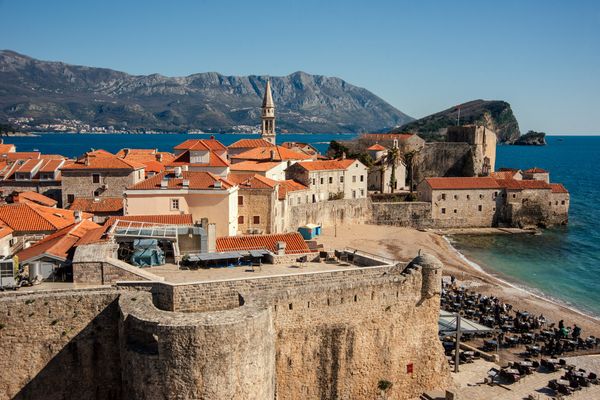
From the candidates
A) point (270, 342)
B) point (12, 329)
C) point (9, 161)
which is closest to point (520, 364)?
point (270, 342)

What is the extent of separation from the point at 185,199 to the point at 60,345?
15415 millimetres

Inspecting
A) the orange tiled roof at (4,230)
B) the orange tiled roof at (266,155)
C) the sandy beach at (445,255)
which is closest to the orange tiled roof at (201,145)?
the orange tiled roof at (266,155)

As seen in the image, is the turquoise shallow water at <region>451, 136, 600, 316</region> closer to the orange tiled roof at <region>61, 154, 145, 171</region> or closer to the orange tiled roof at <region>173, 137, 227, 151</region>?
the orange tiled roof at <region>173, 137, 227, 151</region>

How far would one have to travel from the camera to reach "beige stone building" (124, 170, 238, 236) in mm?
30281

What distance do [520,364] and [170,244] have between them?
17.4 meters

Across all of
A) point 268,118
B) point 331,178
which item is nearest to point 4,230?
point 331,178

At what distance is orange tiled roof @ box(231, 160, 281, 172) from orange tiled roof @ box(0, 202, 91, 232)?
2479 cm

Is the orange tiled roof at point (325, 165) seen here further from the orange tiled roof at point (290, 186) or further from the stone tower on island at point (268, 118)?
the stone tower on island at point (268, 118)

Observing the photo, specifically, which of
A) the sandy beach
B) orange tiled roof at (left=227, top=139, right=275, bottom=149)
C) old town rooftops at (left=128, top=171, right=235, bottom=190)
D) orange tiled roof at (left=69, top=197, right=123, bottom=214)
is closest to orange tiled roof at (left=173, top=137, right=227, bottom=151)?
orange tiled roof at (left=69, top=197, right=123, bottom=214)

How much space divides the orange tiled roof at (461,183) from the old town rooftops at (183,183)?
125 feet

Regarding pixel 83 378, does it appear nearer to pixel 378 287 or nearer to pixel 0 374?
pixel 0 374

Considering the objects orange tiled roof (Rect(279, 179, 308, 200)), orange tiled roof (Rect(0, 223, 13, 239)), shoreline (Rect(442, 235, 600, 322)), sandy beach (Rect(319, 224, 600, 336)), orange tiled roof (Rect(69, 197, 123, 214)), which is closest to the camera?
orange tiled roof (Rect(0, 223, 13, 239))

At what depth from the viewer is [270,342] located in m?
15.0

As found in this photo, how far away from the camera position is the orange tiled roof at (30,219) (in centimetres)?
2573
